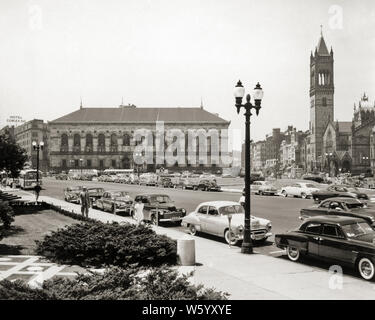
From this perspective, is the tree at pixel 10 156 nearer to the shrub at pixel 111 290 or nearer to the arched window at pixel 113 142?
the shrub at pixel 111 290

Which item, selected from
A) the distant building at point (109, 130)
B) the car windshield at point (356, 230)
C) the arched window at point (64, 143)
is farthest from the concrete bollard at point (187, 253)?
the arched window at point (64, 143)

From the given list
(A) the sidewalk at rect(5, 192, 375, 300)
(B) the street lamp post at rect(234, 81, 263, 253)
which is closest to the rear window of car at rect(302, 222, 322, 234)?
(A) the sidewalk at rect(5, 192, 375, 300)

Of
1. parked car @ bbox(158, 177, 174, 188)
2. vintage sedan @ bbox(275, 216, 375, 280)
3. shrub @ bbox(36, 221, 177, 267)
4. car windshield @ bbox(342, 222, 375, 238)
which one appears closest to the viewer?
vintage sedan @ bbox(275, 216, 375, 280)

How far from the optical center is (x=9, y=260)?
42.3 feet

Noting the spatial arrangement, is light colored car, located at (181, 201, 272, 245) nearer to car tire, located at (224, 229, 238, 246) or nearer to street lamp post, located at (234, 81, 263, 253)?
car tire, located at (224, 229, 238, 246)

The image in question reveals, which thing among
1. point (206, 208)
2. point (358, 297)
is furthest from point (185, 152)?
point (358, 297)

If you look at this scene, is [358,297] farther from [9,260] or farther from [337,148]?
[337,148]

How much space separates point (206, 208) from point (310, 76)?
11832 centimetres

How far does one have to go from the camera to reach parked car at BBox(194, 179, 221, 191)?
47625 mm

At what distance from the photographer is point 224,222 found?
1623 cm

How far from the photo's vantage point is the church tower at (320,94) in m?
120

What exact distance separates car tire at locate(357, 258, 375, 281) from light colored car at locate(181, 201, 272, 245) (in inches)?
205

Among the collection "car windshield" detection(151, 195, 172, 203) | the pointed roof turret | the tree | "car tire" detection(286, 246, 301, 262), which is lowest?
"car tire" detection(286, 246, 301, 262)

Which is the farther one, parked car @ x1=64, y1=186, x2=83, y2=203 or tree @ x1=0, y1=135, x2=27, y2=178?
parked car @ x1=64, y1=186, x2=83, y2=203
